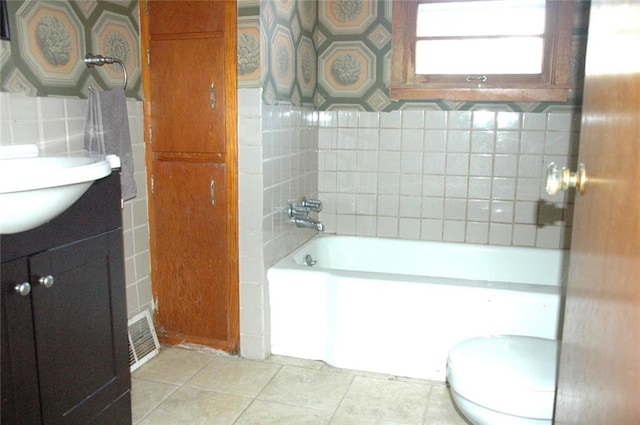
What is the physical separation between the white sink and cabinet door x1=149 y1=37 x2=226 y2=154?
932mm

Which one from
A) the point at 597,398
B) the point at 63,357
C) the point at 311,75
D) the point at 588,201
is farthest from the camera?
the point at 311,75

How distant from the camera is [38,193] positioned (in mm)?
1280

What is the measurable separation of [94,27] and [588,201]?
6.35ft

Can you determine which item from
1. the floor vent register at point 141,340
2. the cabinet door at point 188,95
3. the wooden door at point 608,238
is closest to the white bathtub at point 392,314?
the floor vent register at point 141,340

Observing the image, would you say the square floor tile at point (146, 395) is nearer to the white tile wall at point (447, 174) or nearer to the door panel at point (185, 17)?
the white tile wall at point (447, 174)

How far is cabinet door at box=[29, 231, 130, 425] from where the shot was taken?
4.88 ft

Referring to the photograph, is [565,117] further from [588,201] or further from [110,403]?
[110,403]

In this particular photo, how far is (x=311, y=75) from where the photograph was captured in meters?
3.04

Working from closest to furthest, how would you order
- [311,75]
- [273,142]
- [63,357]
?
[63,357] < [273,142] < [311,75]

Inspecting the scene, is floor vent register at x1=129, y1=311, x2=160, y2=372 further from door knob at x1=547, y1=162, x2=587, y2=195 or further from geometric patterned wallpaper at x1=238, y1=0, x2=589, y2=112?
door knob at x1=547, y1=162, x2=587, y2=195

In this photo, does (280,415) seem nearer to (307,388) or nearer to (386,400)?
(307,388)

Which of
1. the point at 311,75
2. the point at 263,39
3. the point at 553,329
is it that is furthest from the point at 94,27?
the point at 553,329

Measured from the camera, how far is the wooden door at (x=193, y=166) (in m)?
2.41

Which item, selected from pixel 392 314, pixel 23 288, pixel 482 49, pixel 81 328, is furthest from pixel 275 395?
pixel 482 49
